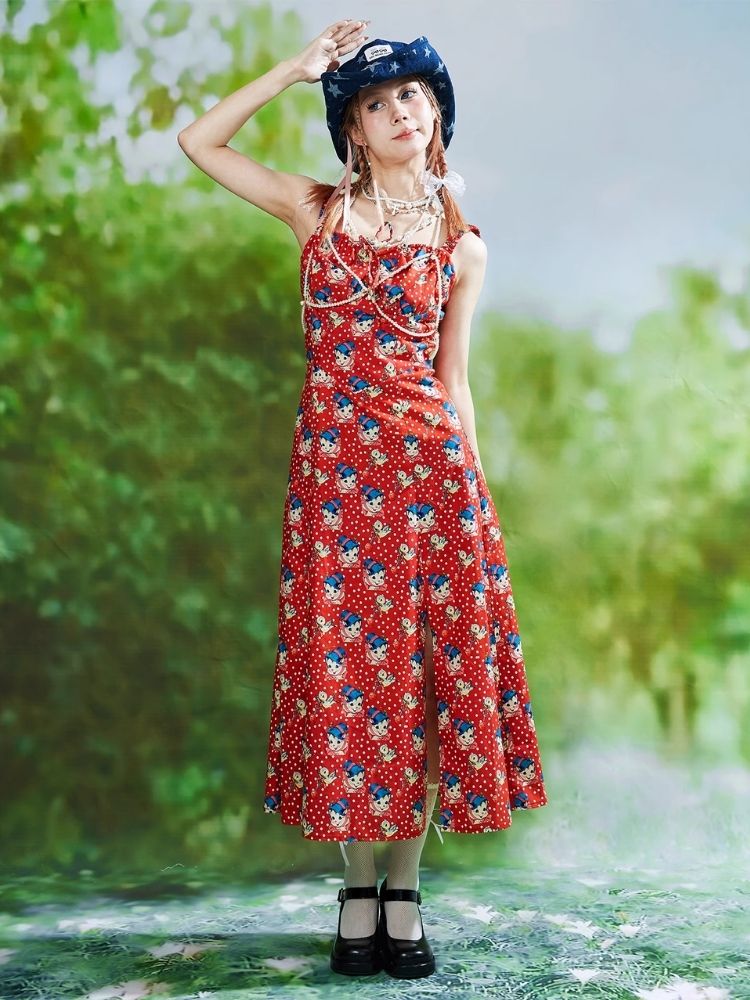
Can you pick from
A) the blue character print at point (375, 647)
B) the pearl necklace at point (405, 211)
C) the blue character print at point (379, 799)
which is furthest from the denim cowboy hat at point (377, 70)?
the blue character print at point (379, 799)

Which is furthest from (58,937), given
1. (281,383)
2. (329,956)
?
(281,383)

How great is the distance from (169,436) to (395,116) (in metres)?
0.95

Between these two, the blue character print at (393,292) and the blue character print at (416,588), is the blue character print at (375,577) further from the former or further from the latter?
the blue character print at (393,292)

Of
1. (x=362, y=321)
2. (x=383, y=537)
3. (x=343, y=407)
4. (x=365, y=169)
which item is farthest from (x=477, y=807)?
(x=365, y=169)

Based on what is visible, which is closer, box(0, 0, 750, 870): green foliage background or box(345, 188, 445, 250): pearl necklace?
box(345, 188, 445, 250): pearl necklace

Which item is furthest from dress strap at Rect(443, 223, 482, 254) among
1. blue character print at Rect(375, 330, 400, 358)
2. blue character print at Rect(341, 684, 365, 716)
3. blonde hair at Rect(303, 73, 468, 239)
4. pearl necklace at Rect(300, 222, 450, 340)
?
blue character print at Rect(341, 684, 365, 716)

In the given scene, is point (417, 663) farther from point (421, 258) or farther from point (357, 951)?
point (421, 258)

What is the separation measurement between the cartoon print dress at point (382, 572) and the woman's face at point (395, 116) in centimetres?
18

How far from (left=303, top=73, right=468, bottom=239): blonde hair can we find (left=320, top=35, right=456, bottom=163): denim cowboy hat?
18 millimetres

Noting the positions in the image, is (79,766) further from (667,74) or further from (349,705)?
(667,74)

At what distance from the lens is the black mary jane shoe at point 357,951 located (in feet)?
7.36

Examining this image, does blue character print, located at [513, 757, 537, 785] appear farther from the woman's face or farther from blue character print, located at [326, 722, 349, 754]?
the woman's face

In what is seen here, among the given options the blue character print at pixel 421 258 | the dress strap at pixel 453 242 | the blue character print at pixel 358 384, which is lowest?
the blue character print at pixel 358 384

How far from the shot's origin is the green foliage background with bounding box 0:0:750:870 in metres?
2.79
